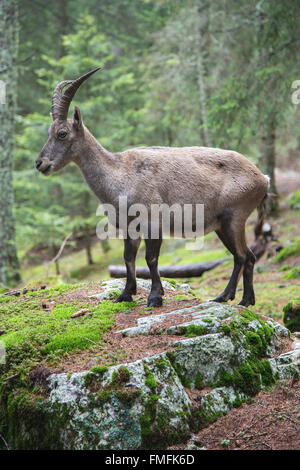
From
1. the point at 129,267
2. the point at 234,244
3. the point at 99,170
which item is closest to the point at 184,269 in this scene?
the point at 234,244

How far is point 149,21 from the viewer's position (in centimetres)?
2202

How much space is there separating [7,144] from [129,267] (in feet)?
24.0

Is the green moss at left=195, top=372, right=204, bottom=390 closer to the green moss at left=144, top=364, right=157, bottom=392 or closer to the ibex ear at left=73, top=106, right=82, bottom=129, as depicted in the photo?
the green moss at left=144, top=364, right=157, bottom=392

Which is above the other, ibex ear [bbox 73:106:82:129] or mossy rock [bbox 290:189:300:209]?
ibex ear [bbox 73:106:82:129]

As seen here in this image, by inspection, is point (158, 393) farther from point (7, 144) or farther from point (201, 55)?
point (201, 55)

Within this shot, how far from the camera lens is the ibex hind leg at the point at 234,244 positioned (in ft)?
19.2

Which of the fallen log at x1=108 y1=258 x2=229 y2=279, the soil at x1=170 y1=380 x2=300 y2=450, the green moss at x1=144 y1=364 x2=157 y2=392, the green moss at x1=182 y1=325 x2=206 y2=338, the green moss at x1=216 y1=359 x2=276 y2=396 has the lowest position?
the fallen log at x1=108 y1=258 x2=229 y2=279

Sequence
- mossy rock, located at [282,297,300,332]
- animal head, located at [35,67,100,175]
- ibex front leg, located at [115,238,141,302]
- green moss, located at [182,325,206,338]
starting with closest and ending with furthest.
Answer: green moss, located at [182,325,206,338]
animal head, located at [35,67,100,175]
ibex front leg, located at [115,238,141,302]
mossy rock, located at [282,297,300,332]

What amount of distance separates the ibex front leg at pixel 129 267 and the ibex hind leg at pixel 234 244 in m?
1.29

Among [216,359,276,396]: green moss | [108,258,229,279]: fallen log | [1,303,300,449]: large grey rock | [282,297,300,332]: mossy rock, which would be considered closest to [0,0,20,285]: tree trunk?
[108,258,229,279]: fallen log

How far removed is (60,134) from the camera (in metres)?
5.52

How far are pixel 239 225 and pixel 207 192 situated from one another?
0.69 m

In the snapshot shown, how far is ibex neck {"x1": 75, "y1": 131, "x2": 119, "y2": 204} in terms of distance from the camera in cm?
566
